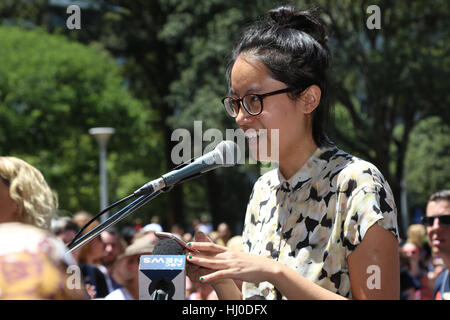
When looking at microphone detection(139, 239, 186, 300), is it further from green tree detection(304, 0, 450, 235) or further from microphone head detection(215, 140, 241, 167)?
green tree detection(304, 0, 450, 235)

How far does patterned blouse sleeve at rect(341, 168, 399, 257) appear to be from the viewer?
6.52 feet

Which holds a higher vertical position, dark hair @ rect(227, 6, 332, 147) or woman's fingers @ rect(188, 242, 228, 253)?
dark hair @ rect(227, 6, 332, 147)

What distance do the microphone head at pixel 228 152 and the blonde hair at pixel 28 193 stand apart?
2.94 ft

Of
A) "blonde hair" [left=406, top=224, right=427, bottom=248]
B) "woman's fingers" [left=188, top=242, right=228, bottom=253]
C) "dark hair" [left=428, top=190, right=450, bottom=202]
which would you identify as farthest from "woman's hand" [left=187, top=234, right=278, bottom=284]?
"blonde hair" [left=406, top=224, right=427, bottom=248]

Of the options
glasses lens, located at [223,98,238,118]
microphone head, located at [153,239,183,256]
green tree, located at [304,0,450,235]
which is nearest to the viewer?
microphone head, located at [153,239,183,256]

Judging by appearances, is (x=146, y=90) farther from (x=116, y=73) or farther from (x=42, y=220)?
(x=42, y=220)

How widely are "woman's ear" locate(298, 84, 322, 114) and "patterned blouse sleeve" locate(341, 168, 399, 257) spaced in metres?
0.35

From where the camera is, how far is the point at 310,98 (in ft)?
7.64

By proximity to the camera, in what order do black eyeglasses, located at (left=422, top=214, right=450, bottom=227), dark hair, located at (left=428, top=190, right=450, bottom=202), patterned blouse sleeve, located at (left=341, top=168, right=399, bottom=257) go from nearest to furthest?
patterned blouse sleeve, located at (left=341, top=168, right=399, bottom=257)
black eyeglasses, located at (left=422, top=214, right=450, bottom=227)
dark hair, located at (left=428, top=190, right=450, bottom=202)

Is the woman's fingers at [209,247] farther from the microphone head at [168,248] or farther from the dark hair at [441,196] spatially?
the dark hair at [441,196]

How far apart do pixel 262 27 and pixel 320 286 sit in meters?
1.02

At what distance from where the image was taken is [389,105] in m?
19.5

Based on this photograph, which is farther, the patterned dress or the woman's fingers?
the patterned dress

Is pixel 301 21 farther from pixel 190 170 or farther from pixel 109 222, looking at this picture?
pixel 109 222
